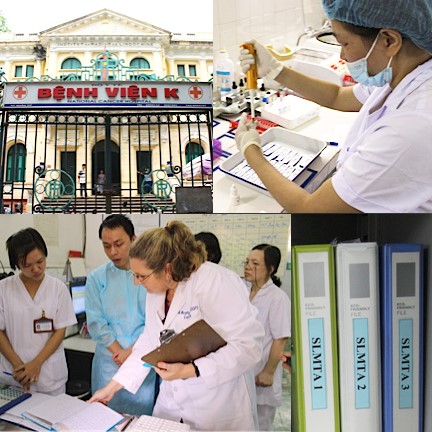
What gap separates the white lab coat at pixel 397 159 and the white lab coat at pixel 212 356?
31 cm

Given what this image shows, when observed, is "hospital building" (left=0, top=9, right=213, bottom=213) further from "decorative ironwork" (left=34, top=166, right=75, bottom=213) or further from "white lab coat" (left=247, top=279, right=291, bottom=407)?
"white lab coat" (left=247, top=279, right=291, bottom=407)

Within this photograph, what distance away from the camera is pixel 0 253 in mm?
809

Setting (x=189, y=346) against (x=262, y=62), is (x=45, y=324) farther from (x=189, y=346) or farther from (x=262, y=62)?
(x=262, y=62)

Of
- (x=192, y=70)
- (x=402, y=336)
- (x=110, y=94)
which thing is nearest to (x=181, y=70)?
(x=192, y=70)

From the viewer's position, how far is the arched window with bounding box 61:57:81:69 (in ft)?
4.38

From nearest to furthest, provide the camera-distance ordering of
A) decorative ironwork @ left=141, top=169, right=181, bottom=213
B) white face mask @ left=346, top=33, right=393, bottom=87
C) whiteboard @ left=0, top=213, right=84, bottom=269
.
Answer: whiteboard @ left=0, top=213, right=84, bottom=269 < white face mask @ left=346, top=33, right=393, bottom=87 < decorative ironwork @ left=141, top=169, right=181, bottom=213

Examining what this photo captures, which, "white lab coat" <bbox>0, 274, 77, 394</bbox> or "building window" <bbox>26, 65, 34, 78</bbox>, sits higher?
"building window" <bbox>26, 65, 34, 78</bbox>

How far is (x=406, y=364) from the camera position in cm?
84

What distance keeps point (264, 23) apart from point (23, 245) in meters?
0.71

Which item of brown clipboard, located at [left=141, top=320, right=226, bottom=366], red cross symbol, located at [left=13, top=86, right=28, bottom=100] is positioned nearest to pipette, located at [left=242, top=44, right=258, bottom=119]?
brown clipboard, located at [left=141, top=320, right=226, bottom=366]

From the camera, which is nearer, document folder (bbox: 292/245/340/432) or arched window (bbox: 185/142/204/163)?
document folder (bbox: 292/245/340/432)

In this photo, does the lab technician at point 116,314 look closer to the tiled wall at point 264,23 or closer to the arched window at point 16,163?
the tiled wall at point 264,23

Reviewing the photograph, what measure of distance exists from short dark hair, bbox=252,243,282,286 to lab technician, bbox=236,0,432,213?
0.18 m

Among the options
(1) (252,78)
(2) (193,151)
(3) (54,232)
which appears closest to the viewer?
(3) (54,232)
